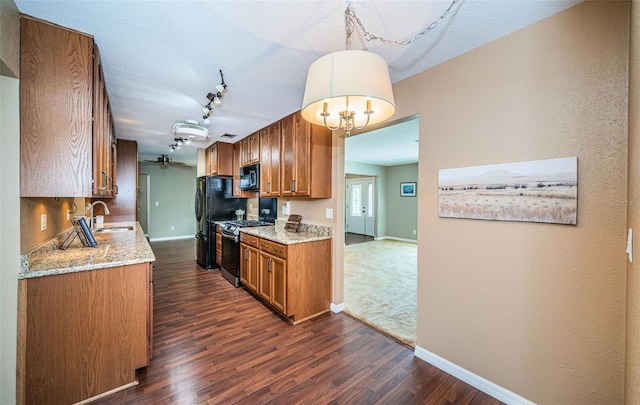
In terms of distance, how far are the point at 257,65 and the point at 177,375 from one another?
8.06 feet

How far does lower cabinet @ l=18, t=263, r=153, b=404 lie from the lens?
4.72 ft

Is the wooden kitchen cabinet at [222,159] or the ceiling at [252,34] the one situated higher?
the ceiling at [252,34]

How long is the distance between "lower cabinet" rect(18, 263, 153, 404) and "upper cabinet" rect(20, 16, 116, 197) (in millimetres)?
579

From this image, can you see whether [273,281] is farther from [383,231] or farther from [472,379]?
[383,231]

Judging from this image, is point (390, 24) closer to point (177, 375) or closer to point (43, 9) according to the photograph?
point (43, 9)

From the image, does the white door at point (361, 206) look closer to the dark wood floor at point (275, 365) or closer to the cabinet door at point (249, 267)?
the cabinet door at point (249, 267)

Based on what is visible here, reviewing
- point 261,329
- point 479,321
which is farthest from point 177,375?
point 479,321

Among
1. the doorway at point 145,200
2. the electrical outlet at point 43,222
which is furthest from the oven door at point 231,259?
the doorway at point 145,200

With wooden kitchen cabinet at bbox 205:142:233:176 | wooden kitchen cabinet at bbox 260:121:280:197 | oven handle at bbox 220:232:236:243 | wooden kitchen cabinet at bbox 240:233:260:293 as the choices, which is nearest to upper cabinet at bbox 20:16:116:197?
wooden kitchen cabinet at bbox 240:233:260:293

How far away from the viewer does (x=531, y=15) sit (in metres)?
1.43

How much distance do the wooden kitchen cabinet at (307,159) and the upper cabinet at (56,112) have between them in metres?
1.80

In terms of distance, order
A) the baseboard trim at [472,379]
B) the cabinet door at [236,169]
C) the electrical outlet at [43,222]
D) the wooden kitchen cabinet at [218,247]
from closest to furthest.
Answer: the baseboard trim at [472,379], the electrical outlet at [43,222], the wooden kitchen cabinet at [218,247], the cabinet door at [236,169]

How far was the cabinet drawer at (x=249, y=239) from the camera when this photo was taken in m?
3.14

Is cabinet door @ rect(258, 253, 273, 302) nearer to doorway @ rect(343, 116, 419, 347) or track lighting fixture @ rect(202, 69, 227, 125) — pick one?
doorway @ rect(343, 116, 419, 347)
